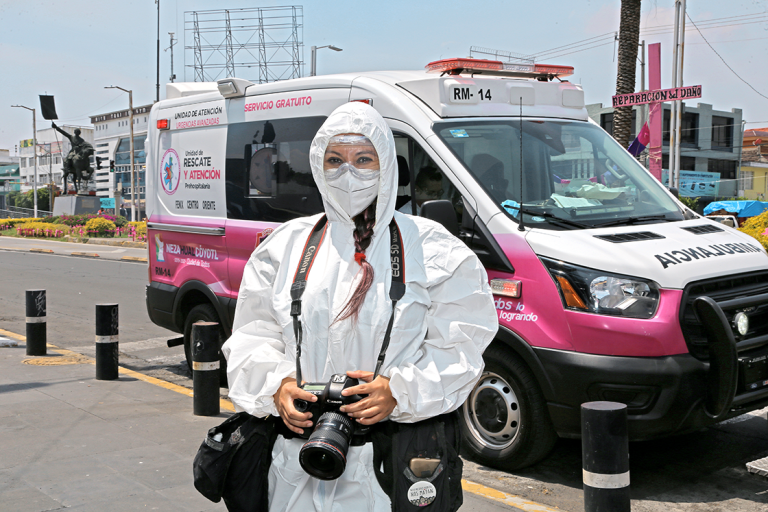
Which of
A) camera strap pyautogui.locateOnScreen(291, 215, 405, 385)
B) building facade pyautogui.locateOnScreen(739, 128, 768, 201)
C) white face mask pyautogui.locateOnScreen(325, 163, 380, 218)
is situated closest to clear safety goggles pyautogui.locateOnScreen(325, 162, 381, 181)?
white face mask pyautogui.locateOnScreen(325, 163, 380, 218)

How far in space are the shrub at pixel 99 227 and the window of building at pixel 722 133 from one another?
42.1m

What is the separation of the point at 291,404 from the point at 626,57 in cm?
1483

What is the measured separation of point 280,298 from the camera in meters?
2.30

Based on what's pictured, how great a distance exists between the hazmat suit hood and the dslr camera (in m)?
0.53

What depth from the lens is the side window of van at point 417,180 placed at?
505 cm

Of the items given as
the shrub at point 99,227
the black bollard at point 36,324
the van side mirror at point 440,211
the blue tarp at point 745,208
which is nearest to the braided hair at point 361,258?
the van side mirror at point 440,211

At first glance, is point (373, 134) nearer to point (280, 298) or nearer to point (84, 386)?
point (280, 298)

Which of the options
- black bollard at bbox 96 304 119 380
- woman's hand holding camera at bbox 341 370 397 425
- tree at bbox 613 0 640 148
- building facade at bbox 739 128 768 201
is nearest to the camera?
woman's hand holding camera at bbox 341 370 397 425

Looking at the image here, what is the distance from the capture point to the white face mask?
7.61ft

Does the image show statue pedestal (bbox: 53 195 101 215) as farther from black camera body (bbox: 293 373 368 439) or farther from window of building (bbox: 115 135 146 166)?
window of building (bbox: 115 135 146 166)

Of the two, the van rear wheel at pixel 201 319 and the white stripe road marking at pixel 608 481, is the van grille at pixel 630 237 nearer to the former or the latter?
the white stripe road marking at pixel 608 481

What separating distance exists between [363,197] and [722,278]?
3000 mm

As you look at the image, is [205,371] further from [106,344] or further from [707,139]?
[707,139]

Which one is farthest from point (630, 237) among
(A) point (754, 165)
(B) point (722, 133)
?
(A) point (754, 165)
